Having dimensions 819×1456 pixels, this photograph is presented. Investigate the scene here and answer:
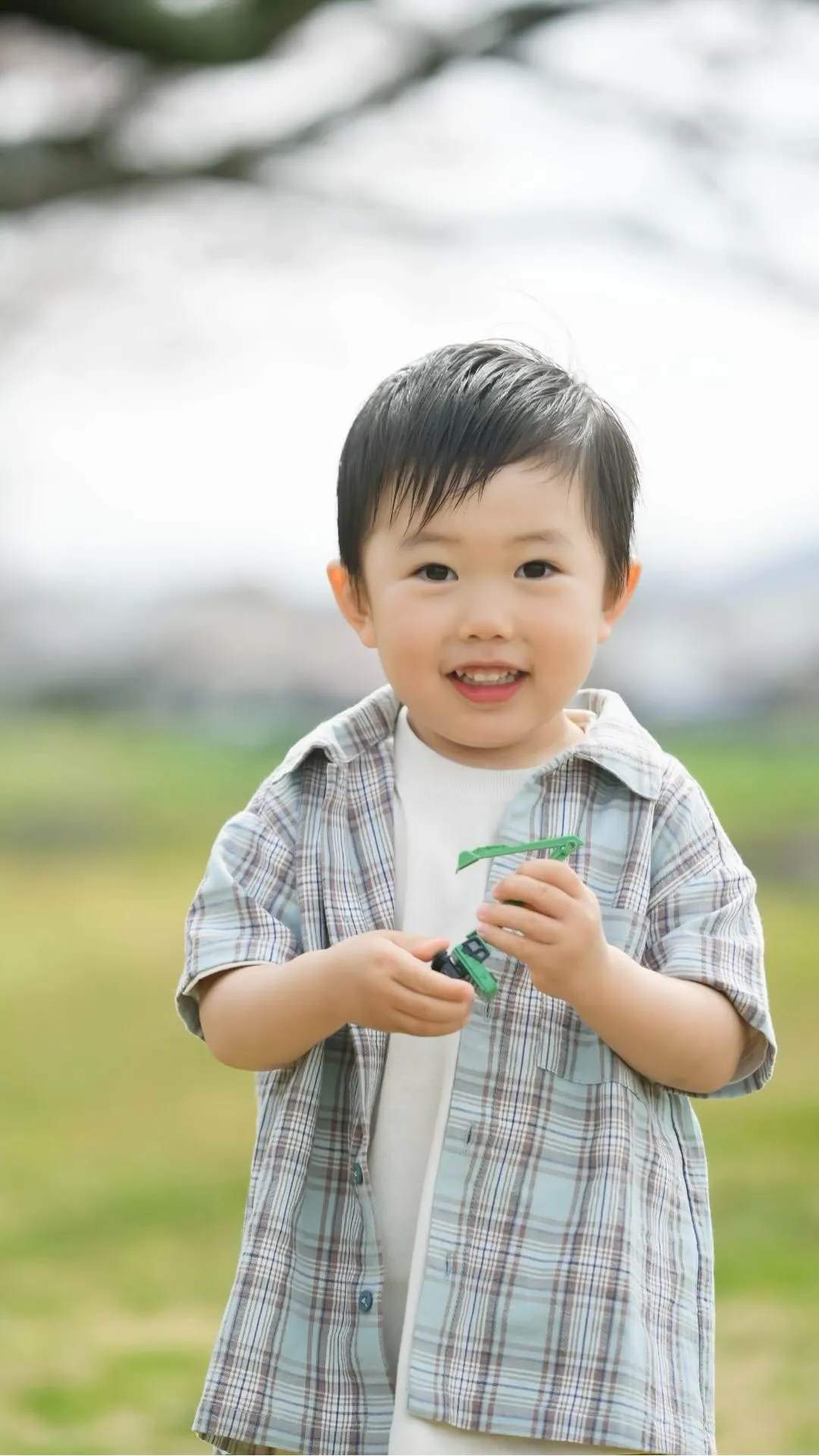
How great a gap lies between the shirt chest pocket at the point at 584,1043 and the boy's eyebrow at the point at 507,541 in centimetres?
20

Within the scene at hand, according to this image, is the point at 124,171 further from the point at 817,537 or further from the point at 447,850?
the point at 447,850

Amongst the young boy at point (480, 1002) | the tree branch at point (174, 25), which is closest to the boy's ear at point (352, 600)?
the young boy at point (480, 1002)

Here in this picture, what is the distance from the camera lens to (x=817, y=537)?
3277 millimetres

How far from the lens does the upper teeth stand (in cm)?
91

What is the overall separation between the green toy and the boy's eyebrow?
0.53 ft

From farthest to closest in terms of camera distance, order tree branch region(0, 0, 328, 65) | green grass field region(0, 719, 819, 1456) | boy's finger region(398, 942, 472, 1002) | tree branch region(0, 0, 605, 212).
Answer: tree branch region(0, 0, 605, 212), tree branch region(0, 0, 328, 65), green grass field region(0, 719, 819, 1456), boy's finger region(398, 942, 472, 1002)

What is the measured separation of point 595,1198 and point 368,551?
37cm

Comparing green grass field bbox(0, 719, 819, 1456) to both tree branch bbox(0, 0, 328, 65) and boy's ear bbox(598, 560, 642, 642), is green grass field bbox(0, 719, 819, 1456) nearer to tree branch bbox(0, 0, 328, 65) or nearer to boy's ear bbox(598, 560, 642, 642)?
boy's ear bbox(598, 560, 642, 642)

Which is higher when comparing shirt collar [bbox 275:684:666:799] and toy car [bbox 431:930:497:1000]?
shirt collar [bbox 275:684:666:799]

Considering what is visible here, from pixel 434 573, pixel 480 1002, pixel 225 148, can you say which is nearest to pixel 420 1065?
pixel 480 1002

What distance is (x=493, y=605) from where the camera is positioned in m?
0.88

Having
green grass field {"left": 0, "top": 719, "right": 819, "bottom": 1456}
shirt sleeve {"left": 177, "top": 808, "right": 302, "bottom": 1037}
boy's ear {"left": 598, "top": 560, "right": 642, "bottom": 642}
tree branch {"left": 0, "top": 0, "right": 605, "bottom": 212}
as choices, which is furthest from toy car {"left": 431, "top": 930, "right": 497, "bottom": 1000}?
tree branch {"left": 0, "top": 0, "right": 605, "bottom": 212}

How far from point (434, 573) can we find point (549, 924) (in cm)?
21

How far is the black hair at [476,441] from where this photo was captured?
0.89 m
